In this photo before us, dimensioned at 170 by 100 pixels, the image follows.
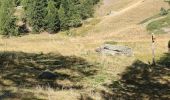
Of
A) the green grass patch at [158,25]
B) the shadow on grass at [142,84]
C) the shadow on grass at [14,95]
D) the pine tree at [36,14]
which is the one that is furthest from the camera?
the pine tree at [36,14]

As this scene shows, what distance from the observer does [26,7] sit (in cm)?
13325

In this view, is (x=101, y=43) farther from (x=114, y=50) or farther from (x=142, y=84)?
(x=142, y=84)

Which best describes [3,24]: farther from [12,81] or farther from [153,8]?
[12,81]

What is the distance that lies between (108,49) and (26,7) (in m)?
95.2

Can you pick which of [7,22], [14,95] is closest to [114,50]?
[14,95]

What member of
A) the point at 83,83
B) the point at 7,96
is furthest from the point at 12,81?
the point at 7,96

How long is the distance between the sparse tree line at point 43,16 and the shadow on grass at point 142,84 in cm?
8945

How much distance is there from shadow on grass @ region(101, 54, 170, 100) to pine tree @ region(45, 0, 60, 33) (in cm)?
8935

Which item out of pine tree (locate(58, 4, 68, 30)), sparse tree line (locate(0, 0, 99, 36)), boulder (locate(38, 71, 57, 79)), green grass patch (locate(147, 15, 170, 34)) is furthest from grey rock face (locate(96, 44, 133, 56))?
pine tree (locate(58, 4, 68, 30))

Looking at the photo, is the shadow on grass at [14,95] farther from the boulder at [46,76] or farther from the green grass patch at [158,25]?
the green grass patch at [158,25]

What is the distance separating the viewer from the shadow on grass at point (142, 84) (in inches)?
836

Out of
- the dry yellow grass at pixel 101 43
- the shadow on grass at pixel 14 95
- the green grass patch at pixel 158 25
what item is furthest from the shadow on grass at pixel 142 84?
the green grass patch at pixel 158 25

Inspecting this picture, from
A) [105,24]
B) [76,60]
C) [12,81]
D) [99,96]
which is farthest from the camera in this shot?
[105,24]

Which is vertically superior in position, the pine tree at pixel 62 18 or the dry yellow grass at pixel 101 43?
the pine tree at pixel 62 18
